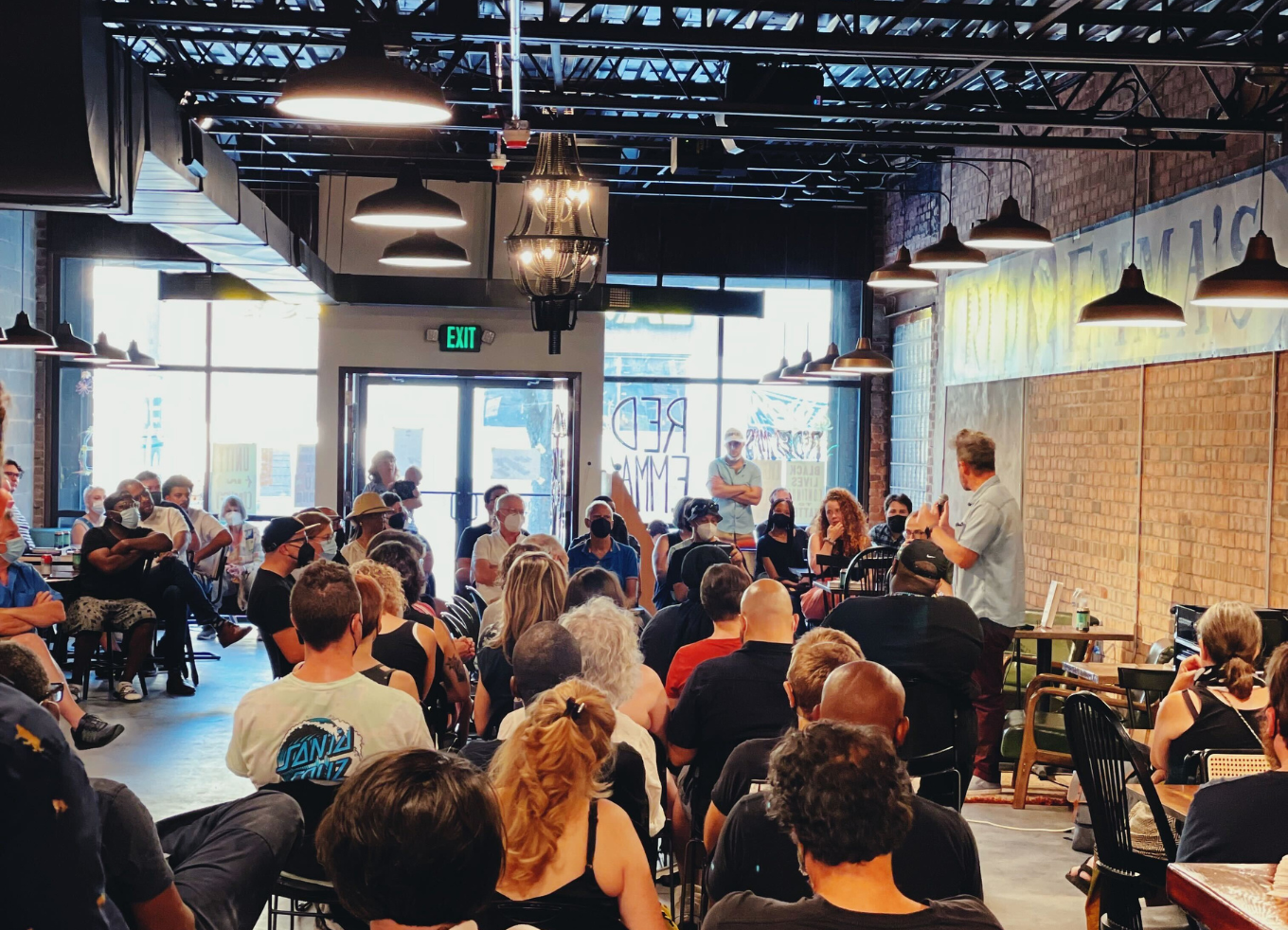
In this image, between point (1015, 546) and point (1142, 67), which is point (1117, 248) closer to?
point (1142, 67)

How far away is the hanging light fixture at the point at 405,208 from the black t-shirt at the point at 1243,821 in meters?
4.35

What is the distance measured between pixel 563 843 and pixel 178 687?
756 centimetres

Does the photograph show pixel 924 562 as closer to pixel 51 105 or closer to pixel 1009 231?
pixel 1009 231

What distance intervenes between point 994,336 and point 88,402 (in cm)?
957

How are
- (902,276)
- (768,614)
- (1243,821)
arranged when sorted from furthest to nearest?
(902,276) → (768,614) → (1243,821)

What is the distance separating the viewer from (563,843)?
2635 mm

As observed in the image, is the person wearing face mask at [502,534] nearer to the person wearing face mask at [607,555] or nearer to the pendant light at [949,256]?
the person wearing face mask at [607,555]

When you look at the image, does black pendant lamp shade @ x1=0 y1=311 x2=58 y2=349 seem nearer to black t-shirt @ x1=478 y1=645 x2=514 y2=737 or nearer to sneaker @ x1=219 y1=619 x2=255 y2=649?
sneaker @ x1=219 y1=619 x2=255 y2=649

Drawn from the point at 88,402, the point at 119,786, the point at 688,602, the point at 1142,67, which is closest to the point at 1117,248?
the point at 1142,67

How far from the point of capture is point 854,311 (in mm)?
14586

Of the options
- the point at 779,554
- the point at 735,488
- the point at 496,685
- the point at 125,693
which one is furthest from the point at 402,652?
the point at 735,488

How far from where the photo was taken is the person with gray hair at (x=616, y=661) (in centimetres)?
375

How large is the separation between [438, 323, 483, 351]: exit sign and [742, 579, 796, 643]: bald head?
30.7ft

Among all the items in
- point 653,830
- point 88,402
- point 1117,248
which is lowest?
point 653,830
